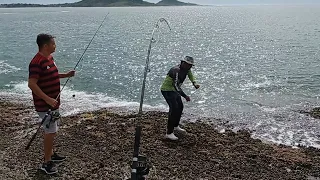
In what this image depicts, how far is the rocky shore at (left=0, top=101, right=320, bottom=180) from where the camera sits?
8.16 m

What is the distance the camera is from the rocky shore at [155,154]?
26.8ft

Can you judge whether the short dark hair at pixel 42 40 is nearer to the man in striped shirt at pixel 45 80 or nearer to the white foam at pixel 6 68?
the man in striped shirt at pixel 45 80

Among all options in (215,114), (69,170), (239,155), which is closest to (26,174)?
(69,170)

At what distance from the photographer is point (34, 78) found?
21.4ft

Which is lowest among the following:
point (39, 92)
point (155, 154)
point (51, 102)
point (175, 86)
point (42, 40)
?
point (155, 154)

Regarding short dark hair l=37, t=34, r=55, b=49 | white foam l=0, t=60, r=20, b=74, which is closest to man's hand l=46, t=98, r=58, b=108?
short dark hair l=37, t=34, r=55, b=49

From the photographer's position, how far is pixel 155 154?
9219 millimetres

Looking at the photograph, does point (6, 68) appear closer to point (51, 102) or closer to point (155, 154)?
point (155, 154)

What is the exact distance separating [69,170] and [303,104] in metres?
12.1

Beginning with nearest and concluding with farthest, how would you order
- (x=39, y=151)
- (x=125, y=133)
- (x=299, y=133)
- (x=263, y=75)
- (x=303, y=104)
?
1. (x=39, y=151)
2. (x=125, y=133)
3. (x=299, y=133)
4. (x=303, y=104)
5. (x=263, y=75)

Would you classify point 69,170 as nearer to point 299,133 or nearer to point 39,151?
point 39,151

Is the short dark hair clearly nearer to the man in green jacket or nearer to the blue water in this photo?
the man in green jacket

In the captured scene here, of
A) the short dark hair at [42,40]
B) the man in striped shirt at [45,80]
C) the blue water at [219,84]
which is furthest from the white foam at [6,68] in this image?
the short dark hair at [42,40]

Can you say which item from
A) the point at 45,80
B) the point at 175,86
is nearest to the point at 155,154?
the point at 175,86
